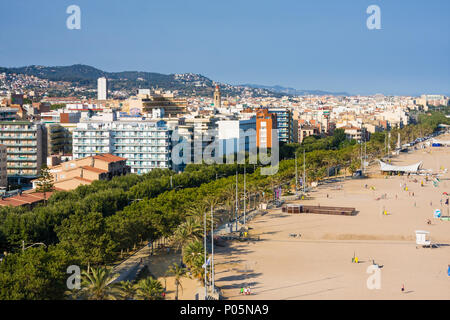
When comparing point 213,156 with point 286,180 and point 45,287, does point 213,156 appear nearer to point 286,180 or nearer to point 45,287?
point 286,180

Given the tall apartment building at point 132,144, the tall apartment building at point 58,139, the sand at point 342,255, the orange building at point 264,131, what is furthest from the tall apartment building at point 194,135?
the sand at point 342,255

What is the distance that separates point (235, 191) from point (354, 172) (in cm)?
3629

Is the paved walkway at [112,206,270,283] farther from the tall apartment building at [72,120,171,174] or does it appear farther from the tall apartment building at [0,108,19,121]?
the tall apartment building at [0,108,19,121]

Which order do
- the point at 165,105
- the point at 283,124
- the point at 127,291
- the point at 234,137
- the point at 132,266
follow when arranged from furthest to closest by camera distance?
the point at 165,105
the point at 283,124
the point at 234,137
the point at 132,266
the point at 127,291

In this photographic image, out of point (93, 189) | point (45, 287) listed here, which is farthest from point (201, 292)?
point (93, 189)

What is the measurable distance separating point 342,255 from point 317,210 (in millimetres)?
16770

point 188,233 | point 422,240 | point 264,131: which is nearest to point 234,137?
point 264,131

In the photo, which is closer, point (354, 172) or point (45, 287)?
point (45, 287)

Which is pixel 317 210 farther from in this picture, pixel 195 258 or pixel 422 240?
pixel 195 258

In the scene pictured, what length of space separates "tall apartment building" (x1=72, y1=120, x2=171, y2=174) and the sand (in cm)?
2401

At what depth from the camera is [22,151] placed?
255ft

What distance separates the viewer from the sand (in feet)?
101
